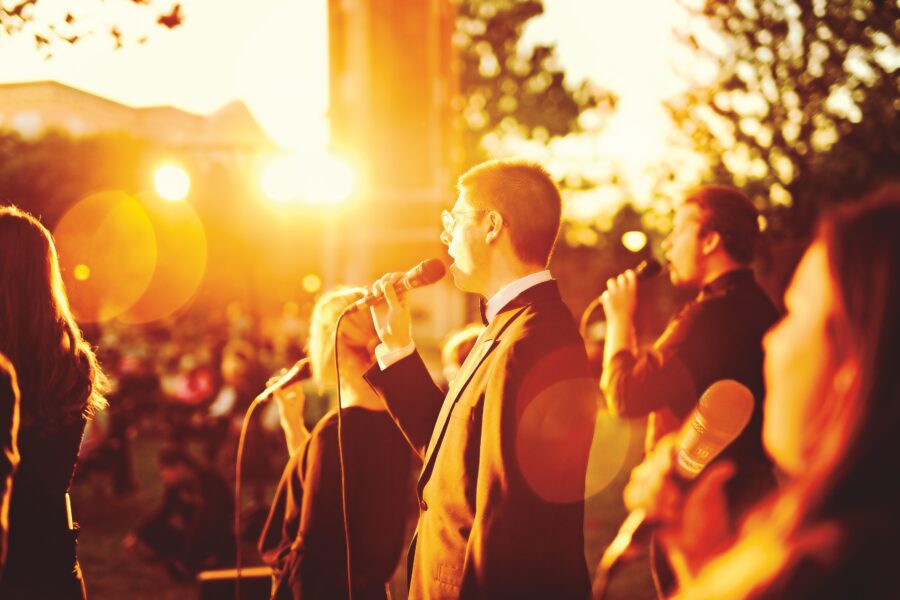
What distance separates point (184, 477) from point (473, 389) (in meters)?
6.39

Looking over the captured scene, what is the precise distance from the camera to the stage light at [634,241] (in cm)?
388

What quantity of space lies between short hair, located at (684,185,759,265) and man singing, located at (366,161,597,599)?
983 mm

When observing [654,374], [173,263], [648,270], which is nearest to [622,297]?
[648,270]

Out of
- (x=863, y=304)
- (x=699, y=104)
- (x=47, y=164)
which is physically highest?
(x=47, y=164)

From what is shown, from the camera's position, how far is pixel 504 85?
1161 inches

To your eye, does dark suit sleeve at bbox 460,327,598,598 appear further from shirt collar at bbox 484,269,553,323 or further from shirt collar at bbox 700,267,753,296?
shirt collar at bbox 700,267,753,296

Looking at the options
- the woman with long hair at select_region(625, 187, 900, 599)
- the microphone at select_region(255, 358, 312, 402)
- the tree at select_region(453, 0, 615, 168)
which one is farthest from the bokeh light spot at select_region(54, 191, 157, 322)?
the woman with long hair at select_region(625, 187, 900, 599)

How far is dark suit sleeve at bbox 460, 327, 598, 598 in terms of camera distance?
6.74 ft

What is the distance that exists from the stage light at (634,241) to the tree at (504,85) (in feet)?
84.8

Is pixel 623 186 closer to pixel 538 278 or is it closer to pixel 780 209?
pixel 780 209

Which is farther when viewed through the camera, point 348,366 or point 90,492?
point 90,492

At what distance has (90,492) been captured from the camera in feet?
34.0

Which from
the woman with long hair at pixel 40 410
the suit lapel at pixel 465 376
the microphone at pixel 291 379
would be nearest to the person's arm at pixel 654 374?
the suit lapel at pixel 465 376

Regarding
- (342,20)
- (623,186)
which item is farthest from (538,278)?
(342,20)
